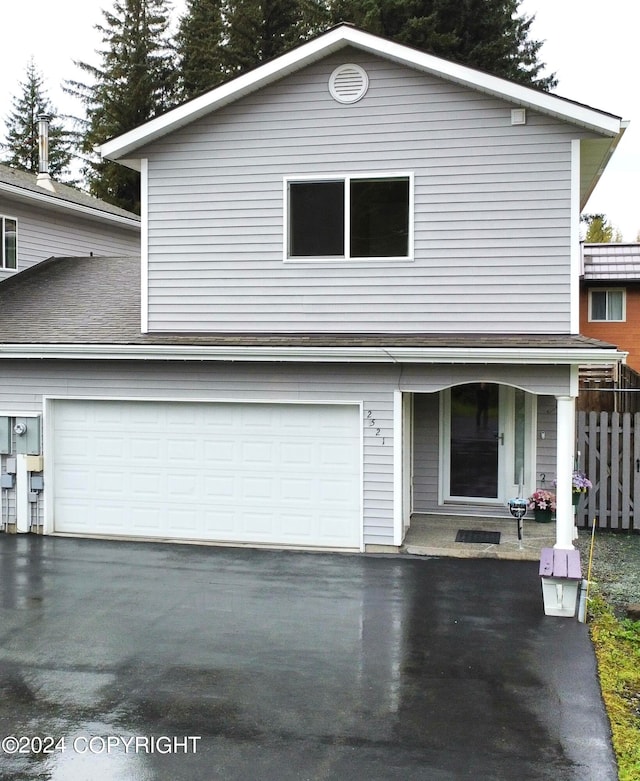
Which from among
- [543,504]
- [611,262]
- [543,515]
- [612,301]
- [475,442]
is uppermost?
[611,262]

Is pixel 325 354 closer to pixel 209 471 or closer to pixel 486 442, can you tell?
pixel 209 471

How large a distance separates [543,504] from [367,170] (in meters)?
5.35

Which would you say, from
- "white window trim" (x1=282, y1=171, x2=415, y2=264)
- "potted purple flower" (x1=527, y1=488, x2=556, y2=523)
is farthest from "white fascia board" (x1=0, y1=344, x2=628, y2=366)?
"potted purple flower" (x1=527, y1=488, x2=556, y2=523)

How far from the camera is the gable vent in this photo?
10.6m

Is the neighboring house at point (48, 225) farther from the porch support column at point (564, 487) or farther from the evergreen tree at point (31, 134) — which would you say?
the evergreen tree at point (31, 134)

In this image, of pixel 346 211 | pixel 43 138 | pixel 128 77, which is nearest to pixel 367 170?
pixel 346 211

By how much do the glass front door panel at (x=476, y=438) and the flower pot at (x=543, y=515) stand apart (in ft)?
2.24

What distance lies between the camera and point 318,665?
667cm

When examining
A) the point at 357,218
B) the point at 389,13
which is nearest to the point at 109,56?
the point at 389,13

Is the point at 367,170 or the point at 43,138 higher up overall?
the point at 43,138

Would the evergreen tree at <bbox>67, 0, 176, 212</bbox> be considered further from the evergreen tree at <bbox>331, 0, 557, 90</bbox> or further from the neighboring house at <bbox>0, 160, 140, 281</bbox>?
the neighboring house at <bbox>0, 160, 140, 281</bbox>

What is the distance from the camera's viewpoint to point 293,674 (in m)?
6.48

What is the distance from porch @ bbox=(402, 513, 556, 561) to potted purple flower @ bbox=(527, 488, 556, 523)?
0.11 m

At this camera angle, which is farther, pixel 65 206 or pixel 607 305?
pixel 607 305
